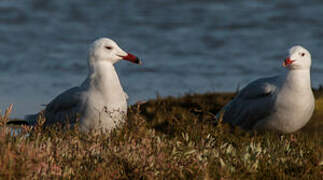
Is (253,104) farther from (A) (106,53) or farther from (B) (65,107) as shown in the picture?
(B) (65,107)

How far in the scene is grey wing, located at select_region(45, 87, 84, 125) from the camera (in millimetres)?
7340

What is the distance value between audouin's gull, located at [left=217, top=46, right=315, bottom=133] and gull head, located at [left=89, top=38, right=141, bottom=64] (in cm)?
161

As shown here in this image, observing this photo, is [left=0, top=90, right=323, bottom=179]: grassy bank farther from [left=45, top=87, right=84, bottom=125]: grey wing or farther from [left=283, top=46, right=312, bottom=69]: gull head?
[left=283, top=46, right=312, bottom=69]: gull head

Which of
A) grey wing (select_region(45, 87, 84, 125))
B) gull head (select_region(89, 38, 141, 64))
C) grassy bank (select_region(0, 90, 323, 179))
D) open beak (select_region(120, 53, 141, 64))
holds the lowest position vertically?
grassy bank (select_region(0, 90, 323, 179))

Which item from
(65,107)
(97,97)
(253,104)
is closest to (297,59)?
(253,104)

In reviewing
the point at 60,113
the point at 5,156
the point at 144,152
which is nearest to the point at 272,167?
the point at 144,152

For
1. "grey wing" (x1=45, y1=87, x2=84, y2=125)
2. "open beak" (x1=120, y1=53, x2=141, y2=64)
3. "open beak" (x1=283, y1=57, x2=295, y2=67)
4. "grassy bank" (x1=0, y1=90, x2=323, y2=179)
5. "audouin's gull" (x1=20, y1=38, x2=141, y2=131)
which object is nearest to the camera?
"grassy bank" (x1=0, y1=90, x2=323, y2=179)

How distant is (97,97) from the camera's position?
23.5 feet

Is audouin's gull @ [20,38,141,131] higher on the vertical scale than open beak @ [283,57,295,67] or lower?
lower

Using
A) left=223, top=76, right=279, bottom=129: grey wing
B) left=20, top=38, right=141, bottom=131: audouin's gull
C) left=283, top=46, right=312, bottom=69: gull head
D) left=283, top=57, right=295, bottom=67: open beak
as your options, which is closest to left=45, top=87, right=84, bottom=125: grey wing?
left=20, top=38, right=141, bottom=131: audouin's gull

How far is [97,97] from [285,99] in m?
2.88

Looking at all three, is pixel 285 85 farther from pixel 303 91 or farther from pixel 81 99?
pixel 81 99

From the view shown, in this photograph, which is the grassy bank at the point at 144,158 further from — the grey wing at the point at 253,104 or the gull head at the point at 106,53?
the grey wing at the point at 253,104

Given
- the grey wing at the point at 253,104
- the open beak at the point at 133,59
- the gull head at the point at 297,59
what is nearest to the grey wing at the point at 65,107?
the open beak at the point at 133,59
